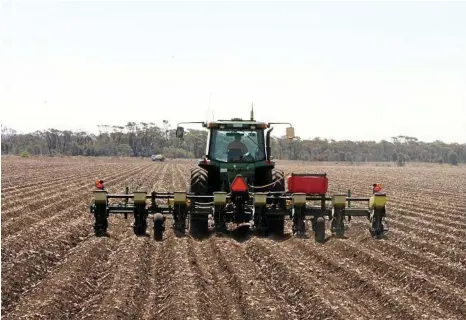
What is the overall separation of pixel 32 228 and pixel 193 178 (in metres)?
3.48

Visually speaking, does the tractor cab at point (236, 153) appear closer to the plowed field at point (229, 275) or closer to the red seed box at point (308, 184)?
the red seed box at point (308, 184)

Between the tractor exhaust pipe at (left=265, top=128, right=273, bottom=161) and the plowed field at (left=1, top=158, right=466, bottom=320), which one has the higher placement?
the tractor exhaust pipe at (left=265, top=128, right=273, bottom=161)

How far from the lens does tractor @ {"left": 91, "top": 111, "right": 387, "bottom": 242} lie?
13344 mm

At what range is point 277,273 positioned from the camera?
10.0 metres

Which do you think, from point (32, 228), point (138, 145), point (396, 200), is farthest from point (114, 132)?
point (32, 228)

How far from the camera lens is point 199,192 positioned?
46.6 feet

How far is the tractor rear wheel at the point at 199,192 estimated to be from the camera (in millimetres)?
13961

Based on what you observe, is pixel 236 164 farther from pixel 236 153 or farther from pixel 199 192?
pixel 199 192

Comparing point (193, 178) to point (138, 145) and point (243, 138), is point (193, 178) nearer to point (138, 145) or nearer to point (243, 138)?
point (243, 138)

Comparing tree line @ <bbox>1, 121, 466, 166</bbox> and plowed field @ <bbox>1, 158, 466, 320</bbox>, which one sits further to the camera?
tree line @ <bbox>1, 121, 466, 166</bbox>

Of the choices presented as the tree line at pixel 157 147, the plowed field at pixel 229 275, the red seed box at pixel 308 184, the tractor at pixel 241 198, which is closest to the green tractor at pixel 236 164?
the tractor at pixel 241 198

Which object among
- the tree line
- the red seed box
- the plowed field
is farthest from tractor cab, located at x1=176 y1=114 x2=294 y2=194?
the tree line

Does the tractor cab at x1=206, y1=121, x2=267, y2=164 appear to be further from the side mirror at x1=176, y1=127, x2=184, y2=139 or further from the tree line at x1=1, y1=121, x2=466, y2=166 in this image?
the tree line at x1=1, y1=121, x2=466, y2=166

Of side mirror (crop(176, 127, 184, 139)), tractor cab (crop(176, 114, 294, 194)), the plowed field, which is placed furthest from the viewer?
tractor cab (crop(176, 114, 294, 194))
